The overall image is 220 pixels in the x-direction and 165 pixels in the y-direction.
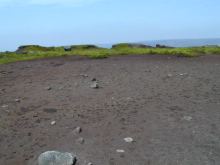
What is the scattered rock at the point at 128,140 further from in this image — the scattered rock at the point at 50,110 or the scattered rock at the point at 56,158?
the scattered rock at the point at 50,110

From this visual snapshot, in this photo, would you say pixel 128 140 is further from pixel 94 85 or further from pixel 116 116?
pixel 94 85

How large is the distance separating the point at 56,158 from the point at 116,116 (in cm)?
253

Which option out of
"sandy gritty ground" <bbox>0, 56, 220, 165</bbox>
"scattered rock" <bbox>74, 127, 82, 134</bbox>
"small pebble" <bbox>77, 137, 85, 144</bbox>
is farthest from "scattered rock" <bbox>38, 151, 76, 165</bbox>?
"scattered rock" <bbox>74, 127, 82, 134</bbox>

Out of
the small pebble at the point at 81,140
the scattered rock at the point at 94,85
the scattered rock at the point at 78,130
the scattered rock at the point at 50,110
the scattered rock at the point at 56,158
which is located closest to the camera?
the scattered rock at the point at 56,158

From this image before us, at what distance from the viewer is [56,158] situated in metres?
7.44

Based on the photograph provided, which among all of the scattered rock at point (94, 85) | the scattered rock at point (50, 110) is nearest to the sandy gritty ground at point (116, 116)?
the scattered rock at point (50, 110)

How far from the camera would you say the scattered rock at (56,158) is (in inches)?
289

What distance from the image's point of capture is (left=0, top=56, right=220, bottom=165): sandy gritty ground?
7852mm

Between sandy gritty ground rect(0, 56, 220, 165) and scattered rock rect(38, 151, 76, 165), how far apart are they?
23 centimetres

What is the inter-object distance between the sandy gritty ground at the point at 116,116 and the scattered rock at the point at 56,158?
0.23 meters

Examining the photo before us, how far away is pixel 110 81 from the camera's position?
13.5m

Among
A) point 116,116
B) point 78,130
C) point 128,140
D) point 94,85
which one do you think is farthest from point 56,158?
point 94,85

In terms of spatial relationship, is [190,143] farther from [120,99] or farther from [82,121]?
[120,99]

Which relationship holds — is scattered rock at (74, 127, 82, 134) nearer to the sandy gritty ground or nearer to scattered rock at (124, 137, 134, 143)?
the sandy gritty ground
